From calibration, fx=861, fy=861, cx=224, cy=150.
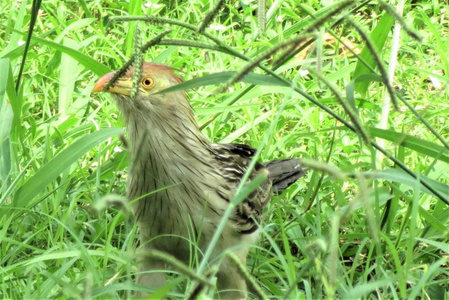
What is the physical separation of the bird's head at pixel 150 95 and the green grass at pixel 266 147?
21cm

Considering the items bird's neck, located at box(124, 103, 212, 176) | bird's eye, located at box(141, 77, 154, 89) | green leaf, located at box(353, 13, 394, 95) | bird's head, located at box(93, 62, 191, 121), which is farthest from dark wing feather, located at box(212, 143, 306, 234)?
green leaf, located at box(353, 13, 394, 95)

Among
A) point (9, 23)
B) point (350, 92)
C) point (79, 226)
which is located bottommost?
point (79, 226)

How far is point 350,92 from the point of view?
2703 millimetres

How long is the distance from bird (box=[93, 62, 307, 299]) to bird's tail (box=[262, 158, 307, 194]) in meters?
0.46

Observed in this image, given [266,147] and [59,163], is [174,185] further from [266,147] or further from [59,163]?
[266,147]

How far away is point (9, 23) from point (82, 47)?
0.62 m

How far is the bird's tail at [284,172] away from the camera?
4340mm

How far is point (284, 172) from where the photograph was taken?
4.37 meters

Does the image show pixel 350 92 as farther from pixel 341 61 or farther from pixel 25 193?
pixel 341 61

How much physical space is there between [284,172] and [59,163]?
140 cm

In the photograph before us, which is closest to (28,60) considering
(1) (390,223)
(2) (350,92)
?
(1) (390,223)

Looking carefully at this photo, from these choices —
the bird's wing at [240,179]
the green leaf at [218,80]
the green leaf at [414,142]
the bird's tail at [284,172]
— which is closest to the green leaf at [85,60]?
the bird's wing at [240,179]

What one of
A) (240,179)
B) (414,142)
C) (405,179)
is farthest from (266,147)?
(405,179)

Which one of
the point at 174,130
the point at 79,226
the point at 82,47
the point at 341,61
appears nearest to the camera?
the point at 174,130
